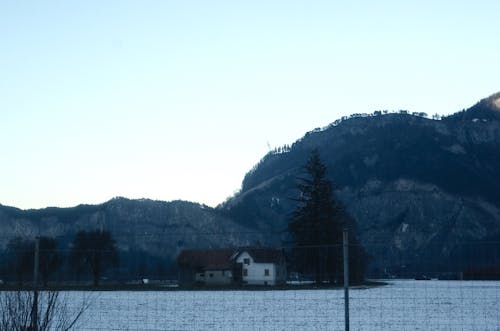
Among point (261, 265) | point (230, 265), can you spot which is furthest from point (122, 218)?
point (261, 265)

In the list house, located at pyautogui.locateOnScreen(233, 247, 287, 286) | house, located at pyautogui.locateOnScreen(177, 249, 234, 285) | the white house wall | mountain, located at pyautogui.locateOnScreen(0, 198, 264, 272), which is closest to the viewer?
house, located at pyautogui.locateOnScreen(233, 247, 287, 286)

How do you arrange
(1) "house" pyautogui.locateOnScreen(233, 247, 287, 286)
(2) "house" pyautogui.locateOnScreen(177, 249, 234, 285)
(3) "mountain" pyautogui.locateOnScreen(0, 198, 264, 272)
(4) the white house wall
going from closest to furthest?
(1) "house" pyautogui.locateOnScreen(233, 247, 287, 286) < (4) the white house wall < (2) "house" pyautogui.locateOnScreen(177, 249, 234, 285) < (3) "mountain" pyautogui.locateOnScreen(0, 198, 264, 272)

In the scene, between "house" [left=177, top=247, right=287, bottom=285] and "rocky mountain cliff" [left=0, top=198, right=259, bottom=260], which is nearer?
"house" [left=177, top=247, right=287, bottom=285]

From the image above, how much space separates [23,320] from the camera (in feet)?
38.3

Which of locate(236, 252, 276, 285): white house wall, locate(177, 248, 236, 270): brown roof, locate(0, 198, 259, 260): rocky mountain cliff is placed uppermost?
locate(0, 198, 259, 260): rocky mountain cliff

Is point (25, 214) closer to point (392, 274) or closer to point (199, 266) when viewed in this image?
point (199, 266)

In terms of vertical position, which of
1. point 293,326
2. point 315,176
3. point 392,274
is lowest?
point 293,326

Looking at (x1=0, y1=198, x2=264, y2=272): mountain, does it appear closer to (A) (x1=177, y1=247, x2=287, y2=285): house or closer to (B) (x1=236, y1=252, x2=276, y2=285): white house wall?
(A) (x1=177, y1=247, x2=287, y2=285): house

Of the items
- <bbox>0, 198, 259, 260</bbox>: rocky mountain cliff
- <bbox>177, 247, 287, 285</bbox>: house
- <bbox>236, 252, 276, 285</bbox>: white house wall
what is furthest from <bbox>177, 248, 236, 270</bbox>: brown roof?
<bbox>0, 198, 259, 260</bbox>: rocky mountain cliff

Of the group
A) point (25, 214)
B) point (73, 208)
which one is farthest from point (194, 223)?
point (25, 214)

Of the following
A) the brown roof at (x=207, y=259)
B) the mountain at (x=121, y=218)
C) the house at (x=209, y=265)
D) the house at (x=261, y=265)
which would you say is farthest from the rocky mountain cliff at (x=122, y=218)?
the house at (x=261, y=265)

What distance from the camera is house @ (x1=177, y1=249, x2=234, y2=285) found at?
7606cm

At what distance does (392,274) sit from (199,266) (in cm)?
6011

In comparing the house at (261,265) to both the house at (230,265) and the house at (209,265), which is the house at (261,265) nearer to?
the house at (230,265)
